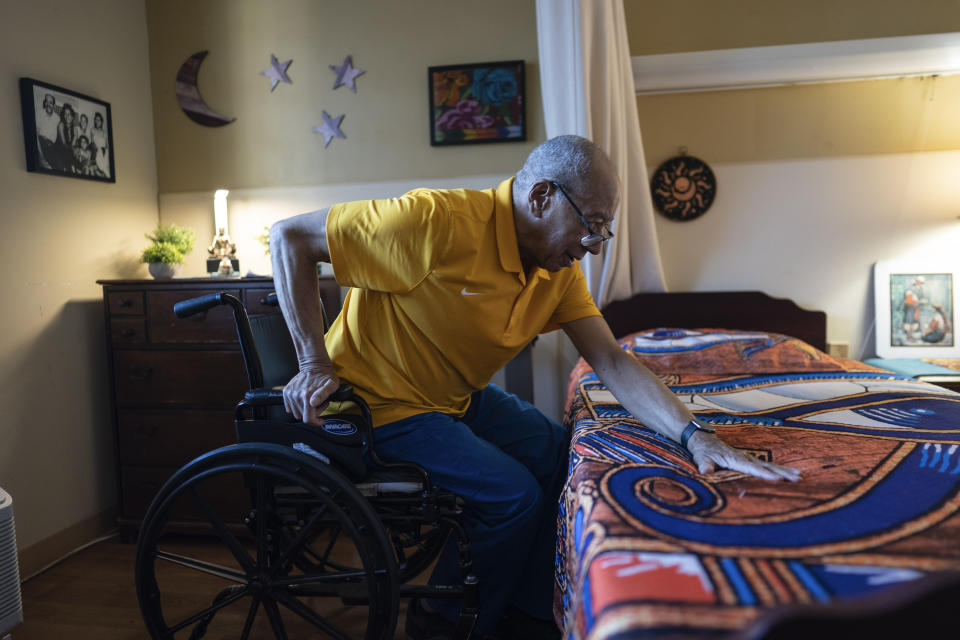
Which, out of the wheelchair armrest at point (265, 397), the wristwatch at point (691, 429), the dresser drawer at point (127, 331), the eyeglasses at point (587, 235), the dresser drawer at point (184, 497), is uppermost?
the eyeglasses at point (587, 235)

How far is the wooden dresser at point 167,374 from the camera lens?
2195mm

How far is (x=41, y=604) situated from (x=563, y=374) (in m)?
2.05

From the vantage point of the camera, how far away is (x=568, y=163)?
128 cm

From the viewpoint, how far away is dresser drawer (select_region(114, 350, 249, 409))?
2.20 meters

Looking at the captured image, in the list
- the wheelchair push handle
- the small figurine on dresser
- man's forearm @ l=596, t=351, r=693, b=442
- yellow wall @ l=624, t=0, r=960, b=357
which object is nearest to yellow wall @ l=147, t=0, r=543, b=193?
the small figurine on dresser

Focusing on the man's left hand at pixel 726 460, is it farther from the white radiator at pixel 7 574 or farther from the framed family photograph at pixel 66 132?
the framed family photograph at pixel 66 132

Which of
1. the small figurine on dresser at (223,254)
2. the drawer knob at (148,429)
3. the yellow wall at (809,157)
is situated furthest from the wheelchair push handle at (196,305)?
the yellow wall at (809,157)

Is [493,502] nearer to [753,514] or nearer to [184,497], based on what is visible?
[753,514]

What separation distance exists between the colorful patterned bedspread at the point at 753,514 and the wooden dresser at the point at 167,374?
4.36 feet

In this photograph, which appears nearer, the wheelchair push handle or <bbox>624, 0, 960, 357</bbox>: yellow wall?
the wheelchair push handle

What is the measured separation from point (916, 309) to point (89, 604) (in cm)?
329

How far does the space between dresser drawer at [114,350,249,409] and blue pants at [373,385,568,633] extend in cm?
110

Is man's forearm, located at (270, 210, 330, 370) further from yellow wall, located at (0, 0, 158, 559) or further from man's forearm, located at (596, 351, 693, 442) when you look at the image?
yellow wall, located at (0, 0, 158, 559)

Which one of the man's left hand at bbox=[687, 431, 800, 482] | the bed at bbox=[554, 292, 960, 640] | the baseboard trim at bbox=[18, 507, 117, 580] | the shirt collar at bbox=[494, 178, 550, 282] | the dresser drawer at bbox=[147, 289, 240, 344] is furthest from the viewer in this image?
the dresser drawer at bbox=[147, 289, 240, 344]
